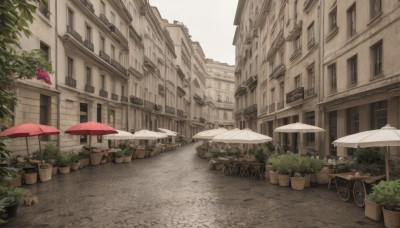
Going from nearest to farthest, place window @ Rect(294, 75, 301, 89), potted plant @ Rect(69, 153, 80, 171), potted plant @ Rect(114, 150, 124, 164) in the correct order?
potted plant @ Rect(69, 153, 80, 171), potted plant @ Rect(114, 150, 124, 164), window @ Rect(294, 75, 301, 89)

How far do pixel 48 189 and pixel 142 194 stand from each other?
11.9 ft

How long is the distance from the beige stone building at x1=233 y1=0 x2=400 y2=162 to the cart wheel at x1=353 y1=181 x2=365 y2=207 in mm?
3251

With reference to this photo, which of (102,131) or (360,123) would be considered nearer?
(360,123)

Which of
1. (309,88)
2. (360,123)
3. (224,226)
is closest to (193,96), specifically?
(309,88)

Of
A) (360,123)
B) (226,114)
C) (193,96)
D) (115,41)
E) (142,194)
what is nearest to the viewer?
(142,194)

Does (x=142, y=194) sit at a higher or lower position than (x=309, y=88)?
lower

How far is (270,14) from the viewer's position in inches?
1173

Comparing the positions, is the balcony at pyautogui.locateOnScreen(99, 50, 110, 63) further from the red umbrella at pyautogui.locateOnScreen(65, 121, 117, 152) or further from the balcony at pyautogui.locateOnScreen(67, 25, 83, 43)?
the red umbrella at pyautogui.locateOnScreen(65, 121, 117, 152)

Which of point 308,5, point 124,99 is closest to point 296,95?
point 308,5

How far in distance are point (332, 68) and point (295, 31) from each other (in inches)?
213

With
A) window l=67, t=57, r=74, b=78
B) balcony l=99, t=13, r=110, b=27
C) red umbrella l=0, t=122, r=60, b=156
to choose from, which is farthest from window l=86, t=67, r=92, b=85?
red umbrella l=0, t=122, r=60, b=156

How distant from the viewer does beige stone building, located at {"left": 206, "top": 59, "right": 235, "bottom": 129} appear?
8544 centimetres

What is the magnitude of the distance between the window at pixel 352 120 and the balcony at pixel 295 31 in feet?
26.3

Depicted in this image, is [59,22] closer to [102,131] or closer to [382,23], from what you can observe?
[102,131]
